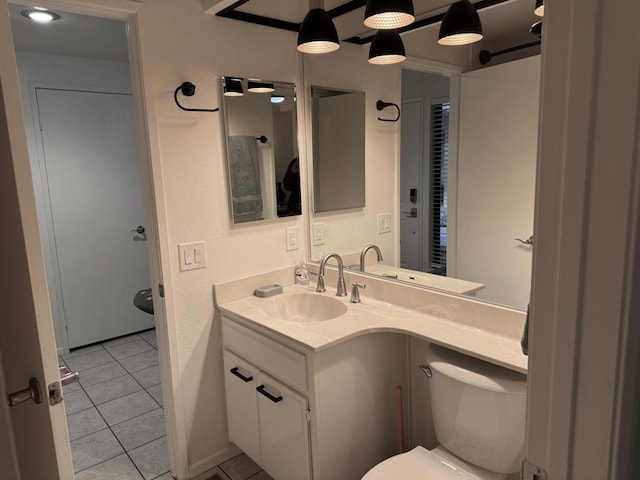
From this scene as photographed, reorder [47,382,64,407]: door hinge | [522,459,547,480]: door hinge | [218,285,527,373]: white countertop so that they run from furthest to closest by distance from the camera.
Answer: [218,285,527,373]: white countertop
[47,382,64,407]: door hinge
[522,459,547,480]: door hinge

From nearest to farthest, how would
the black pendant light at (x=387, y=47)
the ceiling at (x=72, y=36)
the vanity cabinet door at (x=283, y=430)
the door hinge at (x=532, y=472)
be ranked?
1. the door hinge at (x=532, y=472)
2. the vanity cabinet door at (x=283, y=430)
3. the black pendant light at (x=387, y=47)
4. the ceiling at (x=72, y=36)

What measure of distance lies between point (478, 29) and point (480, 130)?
38 cm

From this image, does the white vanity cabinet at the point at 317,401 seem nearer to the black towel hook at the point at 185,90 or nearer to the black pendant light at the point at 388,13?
the black towel hook at the point at 185,90

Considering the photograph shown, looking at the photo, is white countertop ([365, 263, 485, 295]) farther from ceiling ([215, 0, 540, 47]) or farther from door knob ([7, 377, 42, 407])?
A: door knob ([7, 377, 42, 407])

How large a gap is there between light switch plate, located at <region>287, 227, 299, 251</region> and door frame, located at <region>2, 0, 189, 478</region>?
2.18 feet

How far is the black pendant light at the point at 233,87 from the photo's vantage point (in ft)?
6.78

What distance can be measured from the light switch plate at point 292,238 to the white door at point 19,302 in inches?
59.4

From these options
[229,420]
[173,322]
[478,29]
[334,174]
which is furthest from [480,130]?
[229,420]

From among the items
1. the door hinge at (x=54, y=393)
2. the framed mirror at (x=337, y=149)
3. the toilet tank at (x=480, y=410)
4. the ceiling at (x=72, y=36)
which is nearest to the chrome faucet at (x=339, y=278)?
the framed mirror at (x=337, y=149)

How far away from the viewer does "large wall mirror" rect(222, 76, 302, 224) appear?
213 centimetres

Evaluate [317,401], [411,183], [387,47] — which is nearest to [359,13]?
[387,47]

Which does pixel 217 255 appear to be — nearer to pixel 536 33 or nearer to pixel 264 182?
pixel 264 182

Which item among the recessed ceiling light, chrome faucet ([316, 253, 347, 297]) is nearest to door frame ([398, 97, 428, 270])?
chrome faucet ([316, 253, 347, 297])

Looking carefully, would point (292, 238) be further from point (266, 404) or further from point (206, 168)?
A: point (266, 404)
